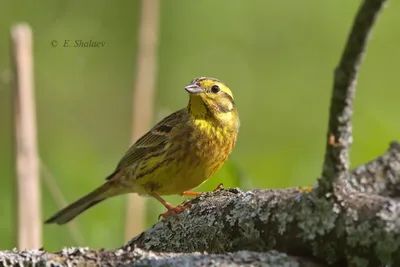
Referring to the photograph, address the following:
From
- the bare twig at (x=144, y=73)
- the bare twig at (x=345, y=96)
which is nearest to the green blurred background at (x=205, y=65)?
the bare twig at (x=144, y=73)

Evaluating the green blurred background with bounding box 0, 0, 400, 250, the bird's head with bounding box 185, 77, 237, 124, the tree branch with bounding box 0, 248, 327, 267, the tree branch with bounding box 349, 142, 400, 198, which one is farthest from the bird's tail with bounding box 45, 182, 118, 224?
the tree branch with bounding box 349, 142, 400, 198

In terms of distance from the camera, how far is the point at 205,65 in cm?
833

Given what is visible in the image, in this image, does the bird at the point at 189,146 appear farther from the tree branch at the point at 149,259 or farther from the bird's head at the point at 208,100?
the tree branch at the point at 149,259

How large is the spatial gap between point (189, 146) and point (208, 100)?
0.27 m

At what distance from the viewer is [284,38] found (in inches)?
345

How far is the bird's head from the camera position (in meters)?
Answer: 4.37

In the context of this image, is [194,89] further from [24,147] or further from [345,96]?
[345,96]

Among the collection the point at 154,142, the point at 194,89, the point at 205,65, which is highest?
the point at 194,89

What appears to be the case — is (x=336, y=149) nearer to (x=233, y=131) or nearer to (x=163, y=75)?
(x=233, y=131)

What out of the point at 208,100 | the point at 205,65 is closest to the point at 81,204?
the point at 208,100

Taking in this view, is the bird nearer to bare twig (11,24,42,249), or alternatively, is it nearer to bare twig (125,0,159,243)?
bare twig (125,0,159,243)

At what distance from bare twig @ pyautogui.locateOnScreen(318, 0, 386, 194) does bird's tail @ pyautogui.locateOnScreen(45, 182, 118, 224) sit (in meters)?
2.83

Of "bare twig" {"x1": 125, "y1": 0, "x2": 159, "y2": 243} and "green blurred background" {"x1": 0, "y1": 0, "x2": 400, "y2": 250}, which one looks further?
"green blurred background" {"x1": 0, "y1": 0, "x2": 400, "y2": 250}

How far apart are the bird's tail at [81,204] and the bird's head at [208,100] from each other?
76cm
